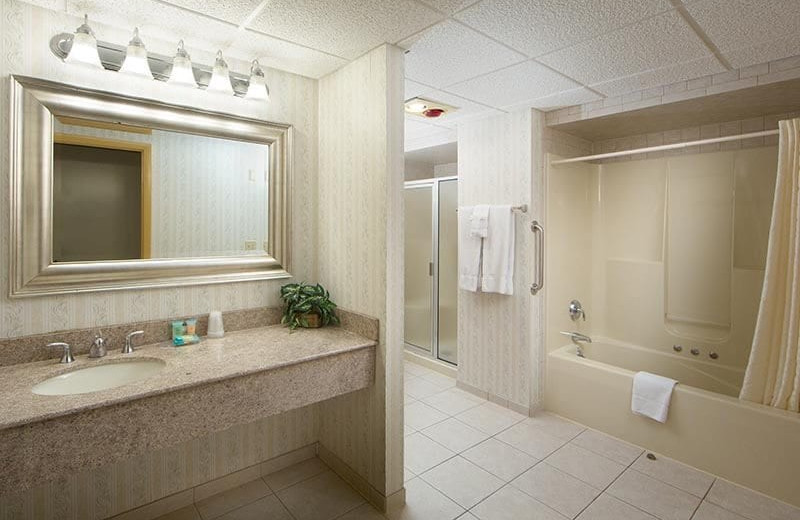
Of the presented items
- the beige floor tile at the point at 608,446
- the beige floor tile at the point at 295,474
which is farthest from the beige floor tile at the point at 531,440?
the beige floor tile at the point at 295,474

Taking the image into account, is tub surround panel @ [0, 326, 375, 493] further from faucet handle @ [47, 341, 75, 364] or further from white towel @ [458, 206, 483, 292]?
white towel @ [458, 206, 483, 292]

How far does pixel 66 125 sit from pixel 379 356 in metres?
1.73

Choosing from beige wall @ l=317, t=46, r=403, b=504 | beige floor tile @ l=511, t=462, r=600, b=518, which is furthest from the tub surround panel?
beige floor tile @ l=511, t=462, r=600, b=518

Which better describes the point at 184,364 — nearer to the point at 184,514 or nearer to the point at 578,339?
the point at 184,514

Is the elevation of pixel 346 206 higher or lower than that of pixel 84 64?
lower

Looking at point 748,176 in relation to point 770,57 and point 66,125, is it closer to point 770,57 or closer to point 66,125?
point 770,57

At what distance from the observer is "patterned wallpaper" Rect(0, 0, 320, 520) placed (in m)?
1.71

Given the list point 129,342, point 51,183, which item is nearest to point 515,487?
point 129,342

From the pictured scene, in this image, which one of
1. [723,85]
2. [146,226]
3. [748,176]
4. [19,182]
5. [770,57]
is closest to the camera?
[19,182]

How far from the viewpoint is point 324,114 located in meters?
2.50

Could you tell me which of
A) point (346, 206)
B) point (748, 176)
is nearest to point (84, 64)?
point (346, 206)

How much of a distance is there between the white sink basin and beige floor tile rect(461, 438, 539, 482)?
6.02 feet

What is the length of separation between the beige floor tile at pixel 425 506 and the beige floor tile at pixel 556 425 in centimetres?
107

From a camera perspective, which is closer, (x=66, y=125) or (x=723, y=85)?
(x=66, y=125)
